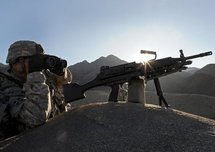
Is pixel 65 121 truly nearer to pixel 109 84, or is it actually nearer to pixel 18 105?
pixel 18 105

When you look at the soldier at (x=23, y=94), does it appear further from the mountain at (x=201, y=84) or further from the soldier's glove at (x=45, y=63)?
the mountain at (x=201, y=84)

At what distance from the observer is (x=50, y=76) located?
728cm

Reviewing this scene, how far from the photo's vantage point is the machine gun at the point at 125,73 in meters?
7.12

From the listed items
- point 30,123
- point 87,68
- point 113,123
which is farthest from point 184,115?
point 87,68

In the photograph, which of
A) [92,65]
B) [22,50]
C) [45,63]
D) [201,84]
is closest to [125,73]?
[45,63]

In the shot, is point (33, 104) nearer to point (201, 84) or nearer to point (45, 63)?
point (45, 63)

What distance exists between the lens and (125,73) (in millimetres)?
7129

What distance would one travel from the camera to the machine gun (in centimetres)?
712

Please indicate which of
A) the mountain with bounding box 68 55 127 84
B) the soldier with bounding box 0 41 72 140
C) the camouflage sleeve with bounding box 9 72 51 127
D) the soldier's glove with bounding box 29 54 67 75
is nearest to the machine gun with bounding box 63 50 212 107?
the soldier with bounding box 0 41 72 140

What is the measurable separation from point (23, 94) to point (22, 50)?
27.6 inches

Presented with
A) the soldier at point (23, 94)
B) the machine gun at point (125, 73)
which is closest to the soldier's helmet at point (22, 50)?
the soldier at point (23, 94)

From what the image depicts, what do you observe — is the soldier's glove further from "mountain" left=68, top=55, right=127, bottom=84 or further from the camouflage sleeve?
"mountain" left=68, top=55, right=127, bottom=84

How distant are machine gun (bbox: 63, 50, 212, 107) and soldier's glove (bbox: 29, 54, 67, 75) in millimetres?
850

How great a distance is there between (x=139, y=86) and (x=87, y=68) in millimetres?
31359
